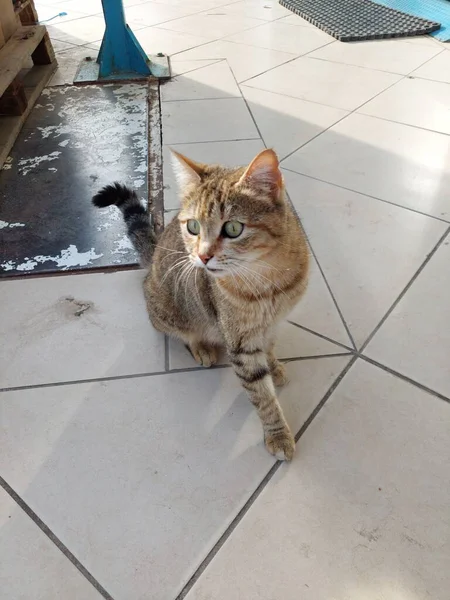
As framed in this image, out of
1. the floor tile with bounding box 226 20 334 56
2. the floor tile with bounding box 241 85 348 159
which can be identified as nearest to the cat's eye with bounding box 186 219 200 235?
the floor tile with bounding box 241 85 348 159

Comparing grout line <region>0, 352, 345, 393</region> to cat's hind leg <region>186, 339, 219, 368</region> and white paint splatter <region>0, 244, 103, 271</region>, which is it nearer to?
cat's hind leg <region>186, 339, 219, 368</region>

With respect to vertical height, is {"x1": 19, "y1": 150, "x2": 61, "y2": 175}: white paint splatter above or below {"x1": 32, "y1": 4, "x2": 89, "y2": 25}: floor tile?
below

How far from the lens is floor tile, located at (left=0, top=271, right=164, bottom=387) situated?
128 cm

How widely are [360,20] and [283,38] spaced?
2.44ft

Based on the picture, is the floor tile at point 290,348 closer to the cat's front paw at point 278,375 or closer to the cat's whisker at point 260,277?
the cat's front paw at point 278,375

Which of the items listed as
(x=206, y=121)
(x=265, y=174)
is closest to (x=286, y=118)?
(x=206, y=121)

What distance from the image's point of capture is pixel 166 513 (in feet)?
3.16

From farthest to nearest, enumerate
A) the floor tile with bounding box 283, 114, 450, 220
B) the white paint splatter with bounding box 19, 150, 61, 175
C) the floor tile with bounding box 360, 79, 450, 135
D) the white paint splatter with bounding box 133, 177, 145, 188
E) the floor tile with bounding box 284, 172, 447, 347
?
the floor tile with bounding box 360, 79, 450, 135 → the white paint splatter with bounding box 19, 150, 61, 175 → the white paint splatter with bounding box 133, 177, 145, 188 → the floor tile with bounding box 283, 114, 450, 220 → the floor tile with bounding box 284, 172, 447, 347

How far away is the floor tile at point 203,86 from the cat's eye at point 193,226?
2035 millimetres

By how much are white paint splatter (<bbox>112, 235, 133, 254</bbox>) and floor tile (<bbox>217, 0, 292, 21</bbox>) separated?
3688 mm

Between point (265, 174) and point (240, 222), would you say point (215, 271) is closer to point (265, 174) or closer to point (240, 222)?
point (240, 222)

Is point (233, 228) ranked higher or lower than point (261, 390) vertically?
higher

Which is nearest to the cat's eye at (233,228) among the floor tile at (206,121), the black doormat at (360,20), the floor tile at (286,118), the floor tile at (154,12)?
the floor tile at (286,118)

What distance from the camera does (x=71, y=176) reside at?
2109 millimetres
